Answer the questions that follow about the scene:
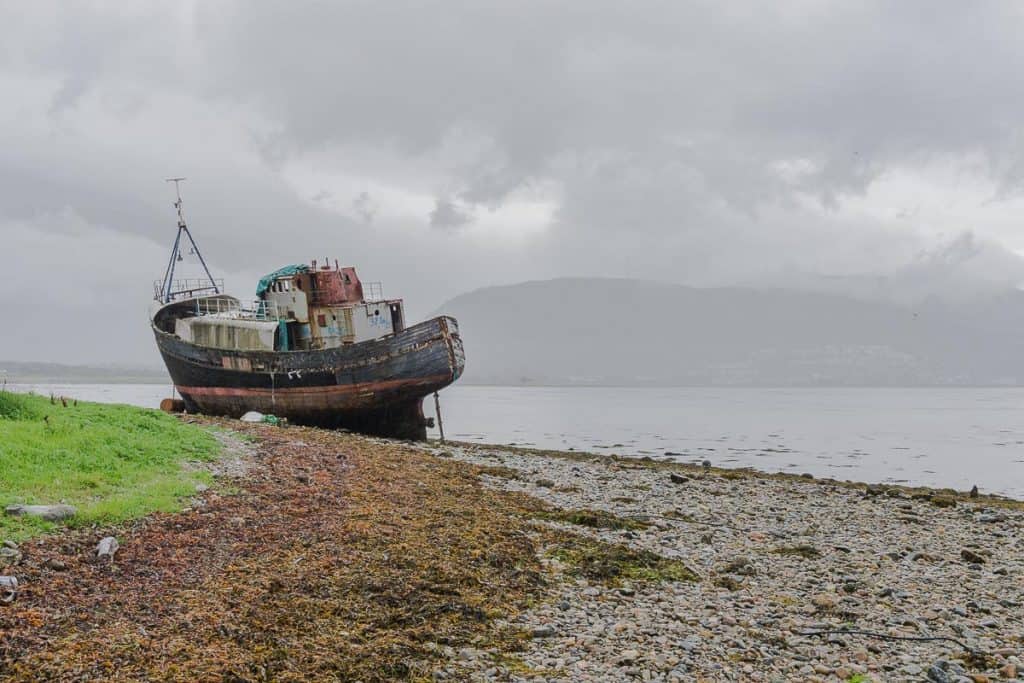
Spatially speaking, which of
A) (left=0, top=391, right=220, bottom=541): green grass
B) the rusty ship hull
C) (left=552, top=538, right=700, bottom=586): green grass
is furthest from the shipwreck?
(left=552, top=538, right=700, bottom=586): green grass

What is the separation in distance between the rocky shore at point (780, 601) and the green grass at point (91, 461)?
6.32 meters

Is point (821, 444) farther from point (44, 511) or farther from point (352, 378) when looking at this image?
point (44, 511)

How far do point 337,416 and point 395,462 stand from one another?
14043 mm

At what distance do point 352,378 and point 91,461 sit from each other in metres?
19.3

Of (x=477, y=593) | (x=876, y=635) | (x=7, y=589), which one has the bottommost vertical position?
(x=876, y=635)

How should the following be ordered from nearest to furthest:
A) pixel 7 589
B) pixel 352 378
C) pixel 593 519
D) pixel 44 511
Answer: pixel 7 589 → pixel 44 511 → pixel 593 519 → pixel 352 378

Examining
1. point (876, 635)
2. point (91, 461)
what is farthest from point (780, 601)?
point (91, 461)

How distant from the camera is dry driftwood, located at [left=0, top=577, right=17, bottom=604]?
768 cm

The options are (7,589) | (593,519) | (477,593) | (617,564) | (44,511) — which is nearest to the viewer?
(7,589)

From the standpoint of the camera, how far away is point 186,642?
714 centimetres

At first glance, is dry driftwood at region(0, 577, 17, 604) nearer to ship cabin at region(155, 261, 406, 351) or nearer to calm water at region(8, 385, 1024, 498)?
ship cabin at region(155, 261, 406, 351)

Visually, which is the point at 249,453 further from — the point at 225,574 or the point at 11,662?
the point at 11,662

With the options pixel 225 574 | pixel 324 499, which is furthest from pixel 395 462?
pixel 225 574

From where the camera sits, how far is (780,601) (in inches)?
411
